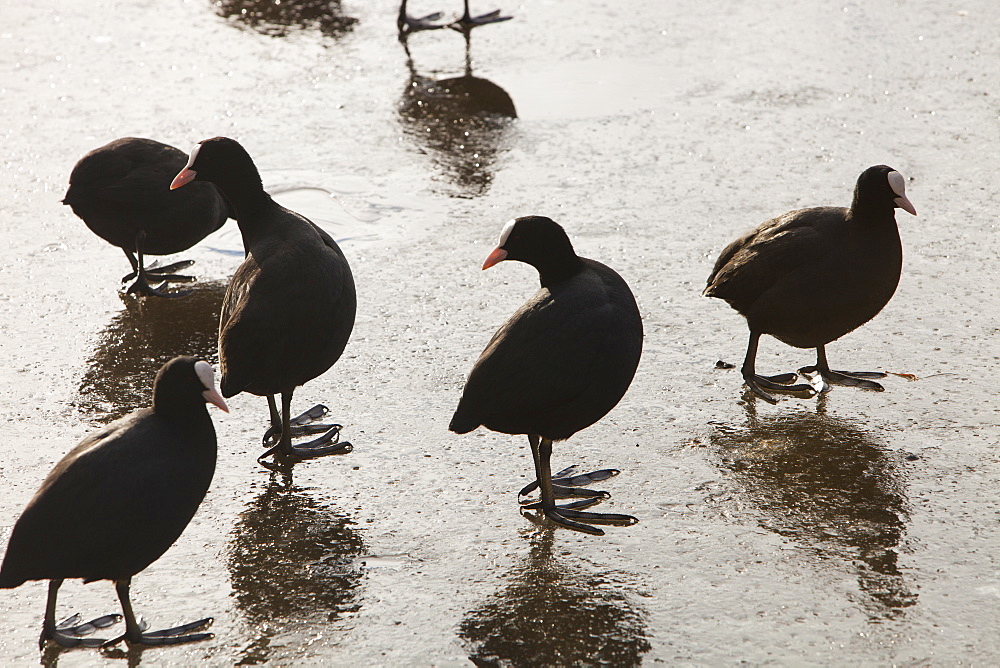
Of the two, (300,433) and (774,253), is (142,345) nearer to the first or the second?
(300,433)

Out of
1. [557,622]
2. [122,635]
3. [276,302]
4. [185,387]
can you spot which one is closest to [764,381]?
[557,622]

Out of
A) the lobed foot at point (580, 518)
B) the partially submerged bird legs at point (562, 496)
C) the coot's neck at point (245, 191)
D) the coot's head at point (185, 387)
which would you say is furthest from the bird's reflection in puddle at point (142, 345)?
the lobed foot at point (580, 518)

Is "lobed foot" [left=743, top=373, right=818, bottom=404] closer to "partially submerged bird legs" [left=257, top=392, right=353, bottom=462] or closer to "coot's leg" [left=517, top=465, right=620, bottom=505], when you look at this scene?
"coot's leg" [left=517, top=465, right=620, bottom=505]

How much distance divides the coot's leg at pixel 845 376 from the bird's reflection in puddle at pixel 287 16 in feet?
20.7

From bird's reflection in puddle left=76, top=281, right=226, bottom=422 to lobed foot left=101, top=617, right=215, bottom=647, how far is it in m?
1.64

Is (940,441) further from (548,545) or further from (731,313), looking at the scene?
(548,545)

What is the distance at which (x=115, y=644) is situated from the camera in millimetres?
3670

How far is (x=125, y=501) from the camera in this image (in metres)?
3.60

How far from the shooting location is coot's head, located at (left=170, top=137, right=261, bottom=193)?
16.9ft

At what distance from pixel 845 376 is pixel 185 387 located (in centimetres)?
300

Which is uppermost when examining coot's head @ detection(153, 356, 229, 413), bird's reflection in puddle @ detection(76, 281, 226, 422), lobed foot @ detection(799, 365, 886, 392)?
coot's head @ detection(153, 356, 229, 413)

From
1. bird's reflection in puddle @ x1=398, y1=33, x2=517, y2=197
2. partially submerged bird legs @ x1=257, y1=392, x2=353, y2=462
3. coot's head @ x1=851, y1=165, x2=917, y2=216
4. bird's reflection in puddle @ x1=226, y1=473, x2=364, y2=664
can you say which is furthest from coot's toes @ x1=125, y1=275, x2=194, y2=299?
coot's head @ x1=851, y1=165, x2=917, y2=216

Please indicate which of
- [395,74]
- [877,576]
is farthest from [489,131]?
[877,576]

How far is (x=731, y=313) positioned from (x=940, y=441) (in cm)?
142
